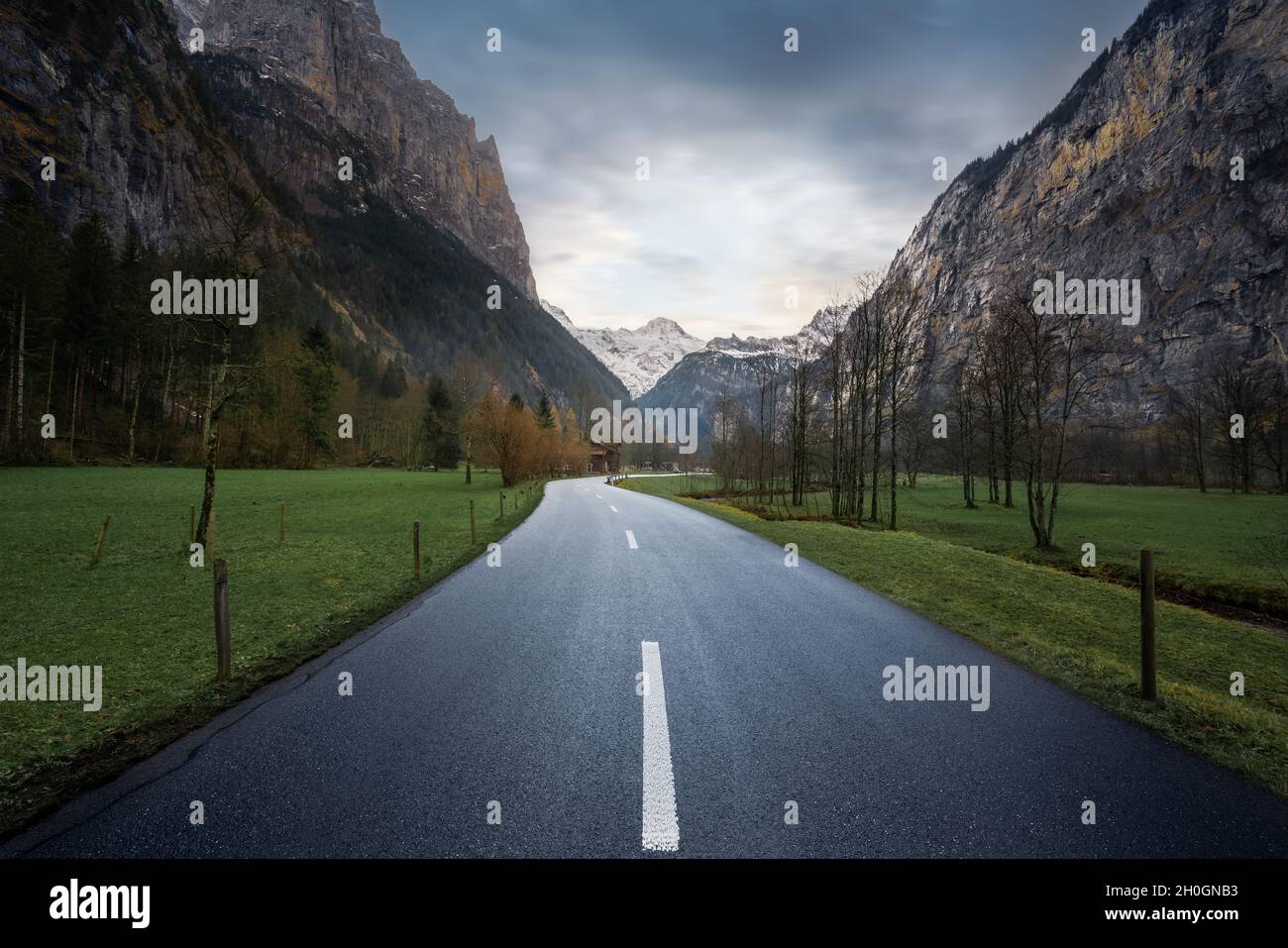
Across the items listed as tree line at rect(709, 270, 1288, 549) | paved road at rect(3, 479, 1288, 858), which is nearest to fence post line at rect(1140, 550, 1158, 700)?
paved road at rect(3, 479, 1288, 858)

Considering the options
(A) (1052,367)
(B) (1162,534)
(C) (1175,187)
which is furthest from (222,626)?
(C) (1175,187)

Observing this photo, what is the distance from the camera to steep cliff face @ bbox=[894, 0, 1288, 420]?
108875mm

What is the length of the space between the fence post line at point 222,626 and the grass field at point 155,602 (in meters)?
0.16

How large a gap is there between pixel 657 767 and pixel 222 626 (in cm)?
480

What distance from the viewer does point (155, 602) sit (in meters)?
8.62

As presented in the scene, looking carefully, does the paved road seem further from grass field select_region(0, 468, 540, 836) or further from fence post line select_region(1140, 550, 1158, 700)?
fence post line select_region(1140, 550, 1158, 700)

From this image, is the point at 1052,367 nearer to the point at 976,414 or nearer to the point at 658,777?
the point at 658,777

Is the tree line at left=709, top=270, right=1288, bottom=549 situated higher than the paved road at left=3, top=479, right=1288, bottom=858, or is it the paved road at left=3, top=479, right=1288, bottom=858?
the tree line at left=709, top=270, right=1288, bottom=549

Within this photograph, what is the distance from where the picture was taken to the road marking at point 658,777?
270cm

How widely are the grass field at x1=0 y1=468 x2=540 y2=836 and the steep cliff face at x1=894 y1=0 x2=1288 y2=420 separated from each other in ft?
375

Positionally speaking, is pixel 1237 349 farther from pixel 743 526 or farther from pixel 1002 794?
pixel 1002 794

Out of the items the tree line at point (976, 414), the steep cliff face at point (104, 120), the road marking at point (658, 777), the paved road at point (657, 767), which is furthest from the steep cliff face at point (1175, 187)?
the steep cliff face at point (104, 120)

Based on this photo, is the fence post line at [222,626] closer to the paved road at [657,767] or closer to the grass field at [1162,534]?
the paved road at [657,767]
